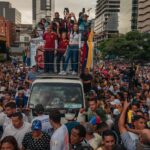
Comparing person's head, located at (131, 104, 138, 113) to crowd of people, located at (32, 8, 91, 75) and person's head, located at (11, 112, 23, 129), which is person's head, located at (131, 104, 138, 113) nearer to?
crowd of people, located at (32, 8, 91, 75)

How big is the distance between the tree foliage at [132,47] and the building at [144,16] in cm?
5186

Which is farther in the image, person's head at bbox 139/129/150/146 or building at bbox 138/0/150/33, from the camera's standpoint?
building at bbox 138/0/150/33

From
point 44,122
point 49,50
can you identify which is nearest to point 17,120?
point 44,122

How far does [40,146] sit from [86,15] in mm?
8848

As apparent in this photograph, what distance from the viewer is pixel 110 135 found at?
631cm

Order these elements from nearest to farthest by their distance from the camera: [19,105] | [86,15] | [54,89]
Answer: [54,89] < [19,105] < [86,15]

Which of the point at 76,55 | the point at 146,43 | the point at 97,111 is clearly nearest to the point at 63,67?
the point at 76,55

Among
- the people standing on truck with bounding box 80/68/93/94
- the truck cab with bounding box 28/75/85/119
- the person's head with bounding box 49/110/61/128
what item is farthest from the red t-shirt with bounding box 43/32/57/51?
the person's head with bounding box 49/110/61/128

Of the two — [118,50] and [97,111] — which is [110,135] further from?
[118,50]

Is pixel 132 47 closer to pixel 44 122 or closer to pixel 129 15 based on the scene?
pixel 129 15

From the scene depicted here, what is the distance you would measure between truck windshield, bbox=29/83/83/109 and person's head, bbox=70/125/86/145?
4.22 metres

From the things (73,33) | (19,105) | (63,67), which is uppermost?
(73,33)

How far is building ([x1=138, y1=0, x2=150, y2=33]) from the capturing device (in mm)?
156125

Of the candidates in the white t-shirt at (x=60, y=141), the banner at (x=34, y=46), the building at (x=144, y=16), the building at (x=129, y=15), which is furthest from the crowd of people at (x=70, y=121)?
the building at (x=129, y=15)
